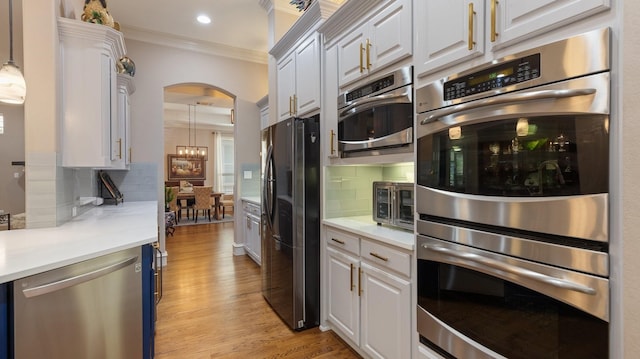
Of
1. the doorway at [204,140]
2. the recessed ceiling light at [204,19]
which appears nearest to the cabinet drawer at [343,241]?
the recessed ceiling light at [204,19]

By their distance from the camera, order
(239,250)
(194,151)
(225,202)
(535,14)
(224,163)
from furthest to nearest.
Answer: (224,163) → (194,151) → (225,202) → (239,250) → (535,14)

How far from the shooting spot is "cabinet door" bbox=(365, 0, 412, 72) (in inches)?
64.6

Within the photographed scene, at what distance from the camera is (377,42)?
6.09 ft

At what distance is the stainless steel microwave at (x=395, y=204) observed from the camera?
1892mm

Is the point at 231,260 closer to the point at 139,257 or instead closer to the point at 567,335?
the point at 139,257

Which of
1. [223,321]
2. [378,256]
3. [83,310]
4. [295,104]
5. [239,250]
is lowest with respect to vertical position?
[223,321]

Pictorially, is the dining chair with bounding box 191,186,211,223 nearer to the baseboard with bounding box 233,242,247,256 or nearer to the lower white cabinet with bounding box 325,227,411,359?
the baseboard with bounding box 233,242,247,256

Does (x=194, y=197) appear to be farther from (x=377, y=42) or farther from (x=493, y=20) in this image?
(x=493, y=20)

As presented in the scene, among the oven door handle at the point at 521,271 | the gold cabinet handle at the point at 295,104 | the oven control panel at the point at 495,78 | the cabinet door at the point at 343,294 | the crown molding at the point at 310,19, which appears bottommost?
the cabinet door at the point at 343,294

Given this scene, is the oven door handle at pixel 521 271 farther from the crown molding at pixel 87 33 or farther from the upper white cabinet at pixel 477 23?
the crown molding at pixel 87 33

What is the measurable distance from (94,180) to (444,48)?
3.93 m

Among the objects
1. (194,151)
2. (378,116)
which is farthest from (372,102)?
(194,151)

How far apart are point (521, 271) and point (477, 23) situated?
38.4 inches

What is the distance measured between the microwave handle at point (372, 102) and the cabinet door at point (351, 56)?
0.20 metres
